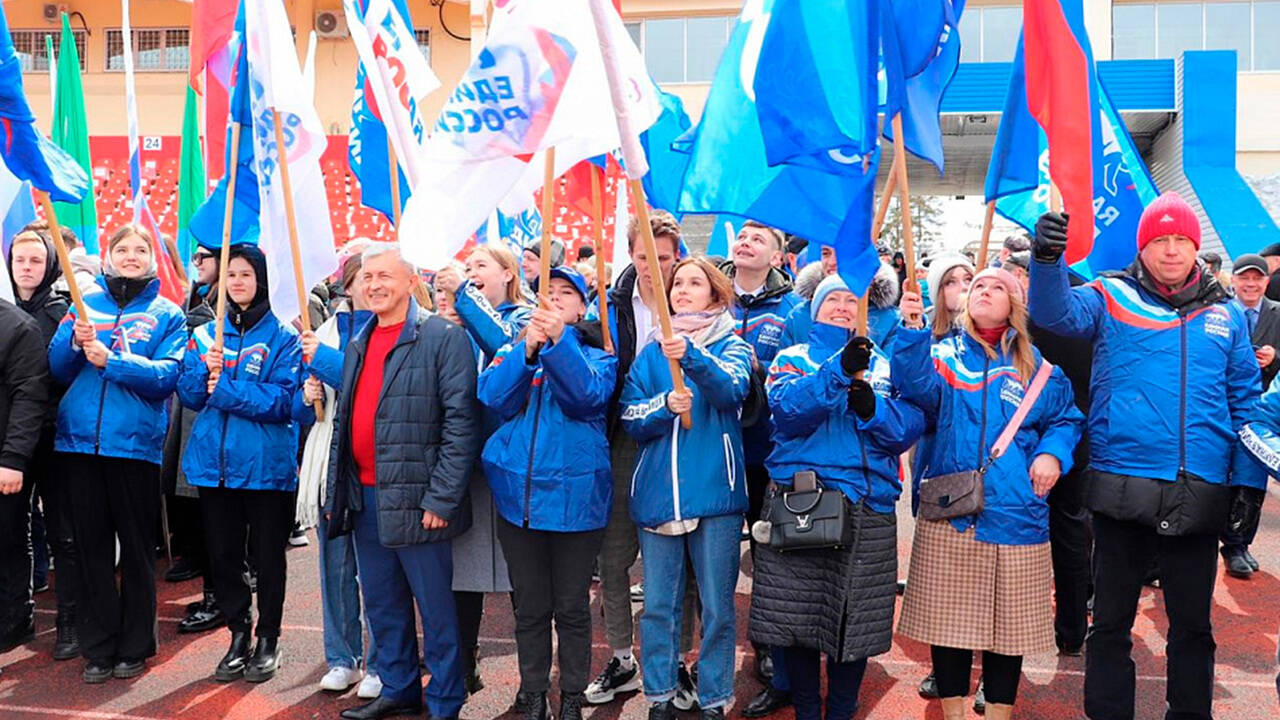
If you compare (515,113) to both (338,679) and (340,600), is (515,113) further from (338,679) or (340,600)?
(338,679)

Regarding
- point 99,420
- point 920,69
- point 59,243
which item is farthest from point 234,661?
point 920,69

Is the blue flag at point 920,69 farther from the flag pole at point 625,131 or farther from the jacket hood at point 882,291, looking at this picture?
the flag pole at point 625,131

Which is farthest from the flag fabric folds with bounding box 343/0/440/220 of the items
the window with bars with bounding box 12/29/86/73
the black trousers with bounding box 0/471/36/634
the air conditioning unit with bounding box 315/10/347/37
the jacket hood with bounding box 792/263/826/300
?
the window with bars with bounding box 12/29/86/73

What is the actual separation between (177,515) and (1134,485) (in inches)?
242

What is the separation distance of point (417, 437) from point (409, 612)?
873mm

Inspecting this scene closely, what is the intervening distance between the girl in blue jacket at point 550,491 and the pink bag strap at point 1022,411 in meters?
1.59

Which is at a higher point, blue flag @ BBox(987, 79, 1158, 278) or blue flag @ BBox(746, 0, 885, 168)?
blue flag @ BBox(746, 0, 885, 168)

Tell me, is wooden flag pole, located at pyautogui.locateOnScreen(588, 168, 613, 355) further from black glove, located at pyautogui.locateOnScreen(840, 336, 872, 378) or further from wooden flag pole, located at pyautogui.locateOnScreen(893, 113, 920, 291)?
wooden flag pole, located at pyautogui.locateOnScreen(893, 113, 920, 291)

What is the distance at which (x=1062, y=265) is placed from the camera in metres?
4.04

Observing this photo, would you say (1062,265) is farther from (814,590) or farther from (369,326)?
(369,326)

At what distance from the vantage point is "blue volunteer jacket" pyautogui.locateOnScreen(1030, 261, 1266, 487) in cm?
416

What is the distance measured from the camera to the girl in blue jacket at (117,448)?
545 centimetres

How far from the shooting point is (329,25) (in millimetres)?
24438

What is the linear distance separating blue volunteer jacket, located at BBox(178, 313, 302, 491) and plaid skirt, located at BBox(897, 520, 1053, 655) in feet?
10.2
